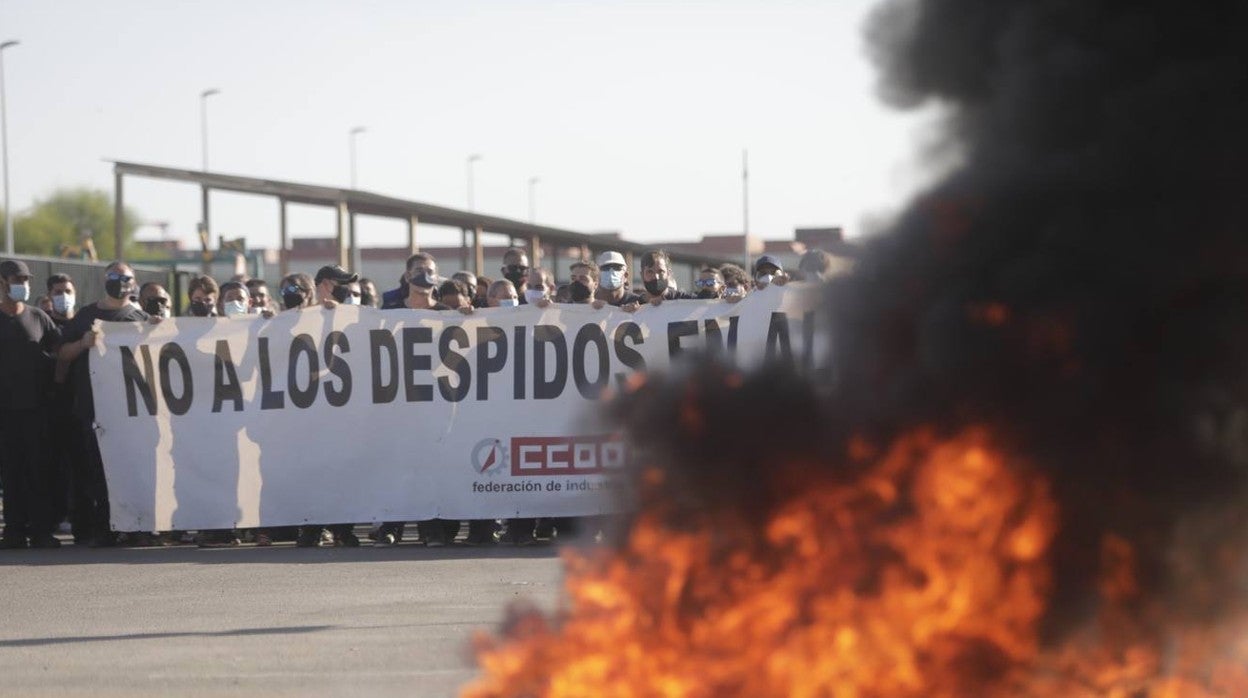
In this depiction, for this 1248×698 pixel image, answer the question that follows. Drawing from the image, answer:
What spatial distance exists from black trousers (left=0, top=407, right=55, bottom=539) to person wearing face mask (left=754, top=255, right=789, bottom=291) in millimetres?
5360

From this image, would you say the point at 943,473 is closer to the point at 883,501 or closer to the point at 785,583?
the point at 883,501

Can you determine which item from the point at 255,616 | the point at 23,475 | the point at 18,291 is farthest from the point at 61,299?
the point at 255,616

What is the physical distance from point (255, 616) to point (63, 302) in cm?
563

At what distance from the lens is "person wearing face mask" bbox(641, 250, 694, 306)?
1455cm

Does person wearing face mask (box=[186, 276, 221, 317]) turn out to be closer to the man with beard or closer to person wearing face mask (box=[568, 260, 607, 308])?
the man with beard

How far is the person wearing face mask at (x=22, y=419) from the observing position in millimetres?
14391

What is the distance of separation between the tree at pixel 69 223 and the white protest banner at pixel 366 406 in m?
104

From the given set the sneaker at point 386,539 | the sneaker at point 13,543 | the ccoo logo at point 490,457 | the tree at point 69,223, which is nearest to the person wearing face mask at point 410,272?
the ccoo logo at point 490,457

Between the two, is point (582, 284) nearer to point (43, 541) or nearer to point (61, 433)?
point (61, 433)

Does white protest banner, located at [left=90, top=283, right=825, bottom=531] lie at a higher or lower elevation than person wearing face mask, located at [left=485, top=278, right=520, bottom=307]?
lower

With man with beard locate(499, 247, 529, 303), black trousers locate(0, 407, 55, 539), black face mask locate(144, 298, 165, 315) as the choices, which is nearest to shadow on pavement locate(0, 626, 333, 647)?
black trousers locate(0, 407, 55, 539)

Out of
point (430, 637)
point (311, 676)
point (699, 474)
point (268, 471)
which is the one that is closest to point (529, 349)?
point (268, 471)

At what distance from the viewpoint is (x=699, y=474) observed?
5816 mm

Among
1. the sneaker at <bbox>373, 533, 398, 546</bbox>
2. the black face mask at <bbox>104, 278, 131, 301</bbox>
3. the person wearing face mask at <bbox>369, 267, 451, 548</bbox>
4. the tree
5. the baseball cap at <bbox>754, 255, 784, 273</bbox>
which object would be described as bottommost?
the sneaker at <bbox>373, 533, 398, 546</bbox>
